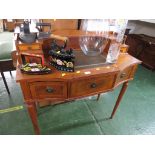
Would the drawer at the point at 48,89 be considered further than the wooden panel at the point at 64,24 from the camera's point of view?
No

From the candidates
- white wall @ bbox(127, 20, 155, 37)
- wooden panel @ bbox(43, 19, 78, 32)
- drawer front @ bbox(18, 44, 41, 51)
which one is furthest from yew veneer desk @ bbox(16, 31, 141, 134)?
white wall @ bbox(127, 20, 155, 37)

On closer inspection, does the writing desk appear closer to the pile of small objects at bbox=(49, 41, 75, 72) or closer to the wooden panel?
the pile of small objects at bbox=(49, 41, 75, 72)

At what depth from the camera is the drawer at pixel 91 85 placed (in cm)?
94

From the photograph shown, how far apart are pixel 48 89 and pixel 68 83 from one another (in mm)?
136

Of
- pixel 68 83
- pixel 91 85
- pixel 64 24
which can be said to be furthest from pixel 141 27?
pixel 68 83

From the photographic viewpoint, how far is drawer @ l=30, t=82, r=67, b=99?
34.6 inches

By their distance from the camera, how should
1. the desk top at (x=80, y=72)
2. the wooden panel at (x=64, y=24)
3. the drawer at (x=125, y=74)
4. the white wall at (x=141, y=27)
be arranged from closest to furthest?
the desk top at (x=80, y=72)
the drawer at (x=125, y=74)
the wooden panel at (x=64, y=24)
the white wall at (x=141, y=27)

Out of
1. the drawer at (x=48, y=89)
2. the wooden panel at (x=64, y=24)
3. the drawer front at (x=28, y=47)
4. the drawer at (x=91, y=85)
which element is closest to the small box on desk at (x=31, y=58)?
the drawer front at (x=28, y=47)

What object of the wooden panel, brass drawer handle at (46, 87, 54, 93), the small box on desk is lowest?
brass drawer handle at (46, 87, 54, 93)

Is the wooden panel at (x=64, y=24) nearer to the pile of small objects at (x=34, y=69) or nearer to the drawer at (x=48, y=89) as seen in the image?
the pile of small objects at (x=34, y=69)

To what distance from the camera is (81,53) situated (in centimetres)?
120

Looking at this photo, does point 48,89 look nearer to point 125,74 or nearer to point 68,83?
point 68,83
